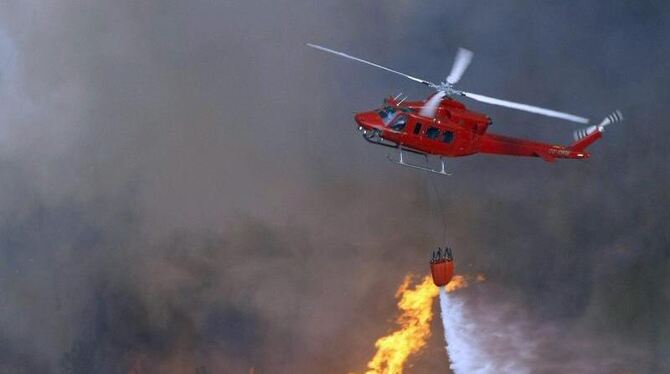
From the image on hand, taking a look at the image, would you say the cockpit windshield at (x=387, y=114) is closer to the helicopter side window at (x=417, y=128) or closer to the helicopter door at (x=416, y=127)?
the helicopter door at (x=416, y=127)

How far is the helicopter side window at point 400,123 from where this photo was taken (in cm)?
2367

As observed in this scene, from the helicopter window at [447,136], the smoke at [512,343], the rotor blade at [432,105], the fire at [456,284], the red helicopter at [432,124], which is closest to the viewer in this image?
the rotor blade at [432,105]

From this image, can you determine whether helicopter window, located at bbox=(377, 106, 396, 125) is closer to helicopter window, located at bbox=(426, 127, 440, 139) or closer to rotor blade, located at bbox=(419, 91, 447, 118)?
rotor blade, located at bbox=(419, 91, 447, 118)

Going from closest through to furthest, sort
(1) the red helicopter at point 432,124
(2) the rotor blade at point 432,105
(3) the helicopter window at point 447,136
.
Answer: (2) the rotor blade at point 432,105 < (1) the red helicopter at point 432,124 < (3) the helicopter window at point 447,136

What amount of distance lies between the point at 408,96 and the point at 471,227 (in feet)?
15.8

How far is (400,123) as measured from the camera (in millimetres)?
23719

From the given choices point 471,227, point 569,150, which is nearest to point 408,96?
point 471,227

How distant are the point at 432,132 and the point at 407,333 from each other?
7.16 meters

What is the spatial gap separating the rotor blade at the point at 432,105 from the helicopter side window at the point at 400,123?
1.44 feet

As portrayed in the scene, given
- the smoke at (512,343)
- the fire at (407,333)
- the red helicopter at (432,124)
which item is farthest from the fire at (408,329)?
the red helicopter at (432,124)

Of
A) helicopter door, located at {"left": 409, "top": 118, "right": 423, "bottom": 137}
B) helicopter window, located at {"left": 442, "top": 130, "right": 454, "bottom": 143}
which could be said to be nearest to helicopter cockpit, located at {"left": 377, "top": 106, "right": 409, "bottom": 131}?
helicopter door, located at {"left": 409, "top": 118, "right": 423, "bottom": 137}

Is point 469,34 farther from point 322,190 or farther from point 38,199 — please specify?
point 38,199

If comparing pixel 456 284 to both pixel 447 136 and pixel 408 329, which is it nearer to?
pixel 408 329

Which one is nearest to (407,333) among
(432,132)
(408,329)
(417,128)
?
(408,329)
